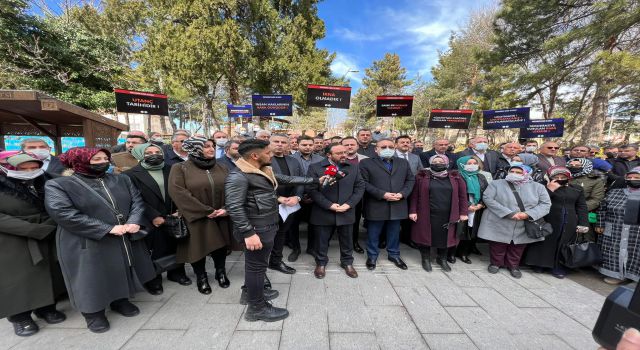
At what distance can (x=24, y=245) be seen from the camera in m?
2.39

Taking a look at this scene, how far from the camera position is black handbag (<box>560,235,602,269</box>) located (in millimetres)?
3744

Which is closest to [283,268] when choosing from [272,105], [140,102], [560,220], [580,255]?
[560,220]

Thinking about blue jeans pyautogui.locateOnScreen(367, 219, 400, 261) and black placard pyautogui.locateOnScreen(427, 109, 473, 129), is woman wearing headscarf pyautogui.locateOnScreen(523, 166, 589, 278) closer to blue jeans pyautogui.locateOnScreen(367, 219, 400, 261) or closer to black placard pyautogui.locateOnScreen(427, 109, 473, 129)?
blue jeans pyautogui.locateOnScreen(367, 219, 400, 261)

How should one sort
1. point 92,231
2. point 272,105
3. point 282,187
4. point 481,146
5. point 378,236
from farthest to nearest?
point 272,105
point 481,146
point 378,236
point 282,187
point 92,231

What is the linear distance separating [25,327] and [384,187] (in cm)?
425

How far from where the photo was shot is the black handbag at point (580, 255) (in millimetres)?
3744

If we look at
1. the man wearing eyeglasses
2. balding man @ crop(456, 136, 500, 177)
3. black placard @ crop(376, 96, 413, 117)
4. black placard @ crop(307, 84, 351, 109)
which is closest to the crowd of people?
balding man @ crop(456, 136, 500, 177)

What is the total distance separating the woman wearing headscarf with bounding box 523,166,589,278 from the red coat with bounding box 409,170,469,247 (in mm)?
1225

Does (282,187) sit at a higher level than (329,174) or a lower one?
lower

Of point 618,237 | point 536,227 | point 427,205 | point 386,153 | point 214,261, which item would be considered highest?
point 386,153

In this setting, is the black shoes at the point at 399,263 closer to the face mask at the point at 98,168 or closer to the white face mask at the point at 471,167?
the white face mask at the point at 471,167

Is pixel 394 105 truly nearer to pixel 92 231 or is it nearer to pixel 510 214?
pixel 510 214

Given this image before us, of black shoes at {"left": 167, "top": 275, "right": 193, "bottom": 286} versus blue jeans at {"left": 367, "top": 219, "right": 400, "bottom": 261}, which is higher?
blue jeans at {"left": 367, "top": 219, "right": 400, "bottom": 261}

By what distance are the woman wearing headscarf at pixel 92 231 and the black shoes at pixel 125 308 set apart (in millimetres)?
198
